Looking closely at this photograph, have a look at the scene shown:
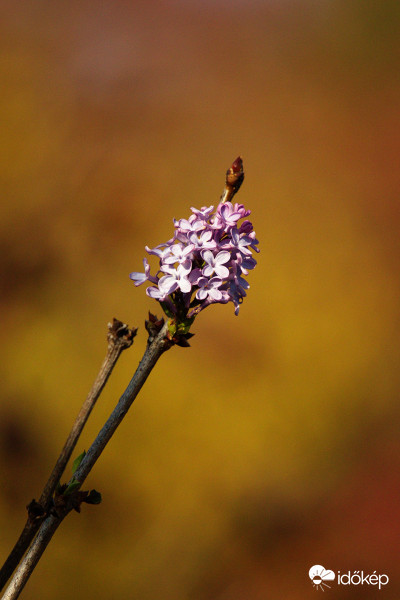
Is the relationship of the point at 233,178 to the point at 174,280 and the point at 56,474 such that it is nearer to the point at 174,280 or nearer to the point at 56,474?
the point at 174,280

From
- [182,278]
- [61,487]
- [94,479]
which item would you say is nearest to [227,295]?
[182,278]

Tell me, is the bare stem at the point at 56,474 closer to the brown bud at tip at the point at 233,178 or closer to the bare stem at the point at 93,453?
the bare stem at the point at 93,453

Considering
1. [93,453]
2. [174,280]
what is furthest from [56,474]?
[174,280]

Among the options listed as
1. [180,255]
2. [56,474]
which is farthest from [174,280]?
[56,474]

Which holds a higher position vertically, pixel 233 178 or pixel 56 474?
pixel 233 178

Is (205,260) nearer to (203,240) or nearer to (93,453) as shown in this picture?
(203,240)

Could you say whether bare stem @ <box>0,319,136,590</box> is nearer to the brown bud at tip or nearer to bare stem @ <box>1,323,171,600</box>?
bare stem @ <box>1,323,171,600</box>
